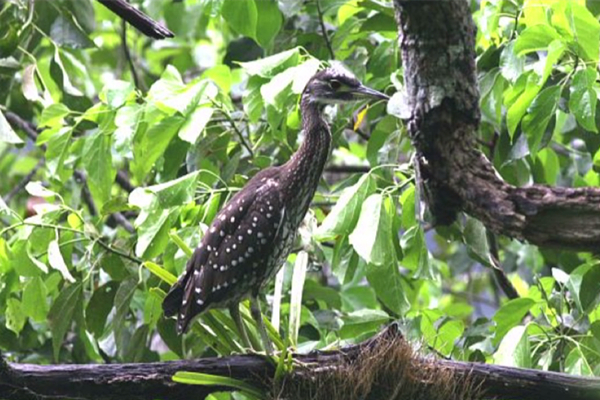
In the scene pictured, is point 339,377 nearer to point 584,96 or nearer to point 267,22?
point 584,96

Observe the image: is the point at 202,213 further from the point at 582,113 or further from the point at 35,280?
the point at 582,113

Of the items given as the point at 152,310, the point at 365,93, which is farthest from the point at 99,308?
the point at 365,93

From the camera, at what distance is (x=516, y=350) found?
2826 mm

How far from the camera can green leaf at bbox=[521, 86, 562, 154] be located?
9.12 feet

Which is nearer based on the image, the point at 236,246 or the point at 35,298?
the point at 236,246

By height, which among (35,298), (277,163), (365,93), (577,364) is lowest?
(577,364)

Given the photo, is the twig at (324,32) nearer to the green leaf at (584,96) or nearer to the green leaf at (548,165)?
the green leaf at (548,165)

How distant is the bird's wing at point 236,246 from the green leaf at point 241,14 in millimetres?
474

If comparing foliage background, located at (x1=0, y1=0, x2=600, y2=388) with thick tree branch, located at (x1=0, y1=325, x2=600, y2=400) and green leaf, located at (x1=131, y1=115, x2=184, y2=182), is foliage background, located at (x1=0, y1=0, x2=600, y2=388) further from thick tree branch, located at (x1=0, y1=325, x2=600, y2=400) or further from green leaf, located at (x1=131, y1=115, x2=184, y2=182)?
thick tree branch, located at (x1=0, y1=325, x2=600, y2=400)

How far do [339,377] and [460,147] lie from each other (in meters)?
0.57

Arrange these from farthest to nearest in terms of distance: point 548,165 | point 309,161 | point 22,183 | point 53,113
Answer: point 22,183 < point 548,165 < point 53,113 < point 309,161

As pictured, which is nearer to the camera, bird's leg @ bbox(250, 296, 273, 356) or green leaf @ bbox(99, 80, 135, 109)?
bird's leg @ bbox(250, 296, 273, 356)

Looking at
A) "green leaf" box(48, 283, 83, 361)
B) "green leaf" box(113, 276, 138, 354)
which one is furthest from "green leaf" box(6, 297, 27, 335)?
"green leaf" box(113, 276, 138, 354)

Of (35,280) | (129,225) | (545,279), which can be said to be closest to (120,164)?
(129,225)
